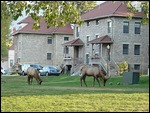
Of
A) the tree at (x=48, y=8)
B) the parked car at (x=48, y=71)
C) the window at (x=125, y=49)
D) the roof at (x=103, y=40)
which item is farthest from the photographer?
the parked car at (x=48, y=71)

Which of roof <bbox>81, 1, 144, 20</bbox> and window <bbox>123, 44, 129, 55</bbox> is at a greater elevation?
roof <bbox>81, 1, 144, 20</bbox>

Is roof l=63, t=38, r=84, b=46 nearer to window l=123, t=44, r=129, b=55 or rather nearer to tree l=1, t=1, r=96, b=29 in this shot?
window l=123, t=44, r=129, b=55

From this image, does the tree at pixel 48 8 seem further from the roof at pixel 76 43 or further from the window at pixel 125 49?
the roof at pixel 76 43

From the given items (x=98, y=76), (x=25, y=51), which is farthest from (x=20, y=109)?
(x=25, y=51)

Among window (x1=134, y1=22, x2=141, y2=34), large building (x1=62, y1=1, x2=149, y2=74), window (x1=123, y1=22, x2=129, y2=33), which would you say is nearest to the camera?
large building (x1=62, y1=1, x2=149, y2=74)

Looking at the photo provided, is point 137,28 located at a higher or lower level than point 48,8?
higher

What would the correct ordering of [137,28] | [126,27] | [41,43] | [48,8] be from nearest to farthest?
[48,8], [126,27], [137,28], [41,43]

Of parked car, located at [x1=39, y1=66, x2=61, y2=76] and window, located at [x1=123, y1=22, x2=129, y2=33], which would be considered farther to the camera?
parked car, located at [x1=39, y1=66, x2=61, y2=76]

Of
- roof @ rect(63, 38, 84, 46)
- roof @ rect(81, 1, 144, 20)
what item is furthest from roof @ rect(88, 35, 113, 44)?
roof @ rect(63, 38, 84, 46)

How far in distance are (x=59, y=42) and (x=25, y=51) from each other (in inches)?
220

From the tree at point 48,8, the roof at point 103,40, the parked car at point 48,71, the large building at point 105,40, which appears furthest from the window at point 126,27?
the tree at point 48,8

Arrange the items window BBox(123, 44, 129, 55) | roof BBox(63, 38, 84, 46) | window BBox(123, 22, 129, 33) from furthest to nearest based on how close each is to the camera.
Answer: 1. roof BBox(63, 38, 84, 46)
2. window BBox(123, 44, 129, 55)
3. window BBox(123, 22, 129, 33)

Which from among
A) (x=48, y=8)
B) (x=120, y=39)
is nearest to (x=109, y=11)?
(x=120, y=39)

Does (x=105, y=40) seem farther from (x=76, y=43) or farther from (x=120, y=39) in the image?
(x=76, y=43)
